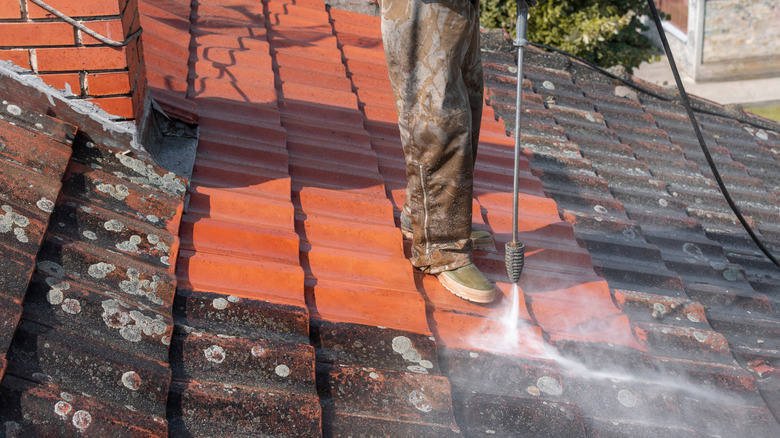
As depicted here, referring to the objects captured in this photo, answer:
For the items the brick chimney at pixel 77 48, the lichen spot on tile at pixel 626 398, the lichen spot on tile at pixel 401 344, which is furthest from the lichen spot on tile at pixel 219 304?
the lichen spot on tile at pixel 626 398

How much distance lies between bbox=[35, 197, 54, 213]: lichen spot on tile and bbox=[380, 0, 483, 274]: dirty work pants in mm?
1019

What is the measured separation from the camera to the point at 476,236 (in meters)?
2.60

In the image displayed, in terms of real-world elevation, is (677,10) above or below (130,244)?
below

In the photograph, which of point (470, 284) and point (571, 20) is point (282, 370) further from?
point (571, 20)

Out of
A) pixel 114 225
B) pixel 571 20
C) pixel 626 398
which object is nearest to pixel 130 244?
pixel 114 225

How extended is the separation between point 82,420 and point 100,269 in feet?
1.57

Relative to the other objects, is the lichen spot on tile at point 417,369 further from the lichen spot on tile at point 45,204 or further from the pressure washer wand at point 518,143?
the lichen spot on tile at point 45,204

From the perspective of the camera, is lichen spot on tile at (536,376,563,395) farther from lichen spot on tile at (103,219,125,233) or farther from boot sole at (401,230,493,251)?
lichen spot on tile at (103,219,125,233)

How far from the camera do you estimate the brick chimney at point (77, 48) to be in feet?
6.72

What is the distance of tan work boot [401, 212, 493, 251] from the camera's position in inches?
100

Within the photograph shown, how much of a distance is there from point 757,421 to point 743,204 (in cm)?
219

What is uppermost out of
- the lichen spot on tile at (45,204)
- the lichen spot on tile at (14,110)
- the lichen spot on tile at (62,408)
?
the lichen spot on tile at (14,110)

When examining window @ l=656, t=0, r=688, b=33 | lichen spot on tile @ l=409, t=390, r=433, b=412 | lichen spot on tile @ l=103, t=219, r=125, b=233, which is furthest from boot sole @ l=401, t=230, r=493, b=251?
window @ l=656, t=0, r=688, b=33

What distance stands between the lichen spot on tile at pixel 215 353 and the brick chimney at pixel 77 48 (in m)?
0.85
